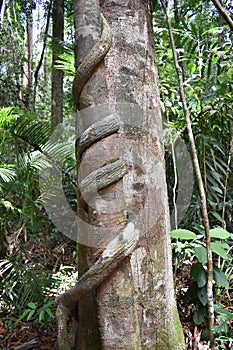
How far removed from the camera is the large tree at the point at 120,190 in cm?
108

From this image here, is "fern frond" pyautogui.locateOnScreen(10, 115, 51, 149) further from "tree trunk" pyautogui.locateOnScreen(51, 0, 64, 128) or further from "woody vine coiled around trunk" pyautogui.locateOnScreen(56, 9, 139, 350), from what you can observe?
"tree trunk" pyautogui.locateOnScreen(51, 0, 64, 128)

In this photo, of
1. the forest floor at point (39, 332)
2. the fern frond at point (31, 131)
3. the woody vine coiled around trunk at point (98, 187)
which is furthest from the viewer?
the fern frond at point (31, 131)

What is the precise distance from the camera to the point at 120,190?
3.69 feet

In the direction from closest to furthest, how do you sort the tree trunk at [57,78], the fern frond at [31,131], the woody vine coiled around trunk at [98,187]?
1. the woody vine coiled around trunk at [98,187]
2. the fern frond at [31,131]
3. the tree trunk at [57,78]

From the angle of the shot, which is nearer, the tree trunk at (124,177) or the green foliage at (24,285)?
the tree trunk at (124,177)

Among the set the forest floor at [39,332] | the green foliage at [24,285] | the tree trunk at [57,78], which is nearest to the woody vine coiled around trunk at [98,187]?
the forest floor at [39,332]

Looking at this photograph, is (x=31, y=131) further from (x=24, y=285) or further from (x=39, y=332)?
(x=39, y=332)

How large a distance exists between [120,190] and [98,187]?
76mm

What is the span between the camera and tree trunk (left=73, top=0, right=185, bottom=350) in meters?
1.08

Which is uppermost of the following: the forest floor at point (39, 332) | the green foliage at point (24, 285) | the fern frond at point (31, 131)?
the fern frond at point (31, 131)

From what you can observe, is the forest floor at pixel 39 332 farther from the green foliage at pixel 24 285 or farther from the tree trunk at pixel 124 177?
the tree trunk at pixel 124 177

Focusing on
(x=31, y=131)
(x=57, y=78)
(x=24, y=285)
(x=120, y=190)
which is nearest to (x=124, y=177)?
(x=120, y=190)

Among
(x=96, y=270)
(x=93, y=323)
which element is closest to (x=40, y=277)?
(x=93, y=323)

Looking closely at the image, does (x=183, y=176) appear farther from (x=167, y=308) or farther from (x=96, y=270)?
(x=96, y=270)
